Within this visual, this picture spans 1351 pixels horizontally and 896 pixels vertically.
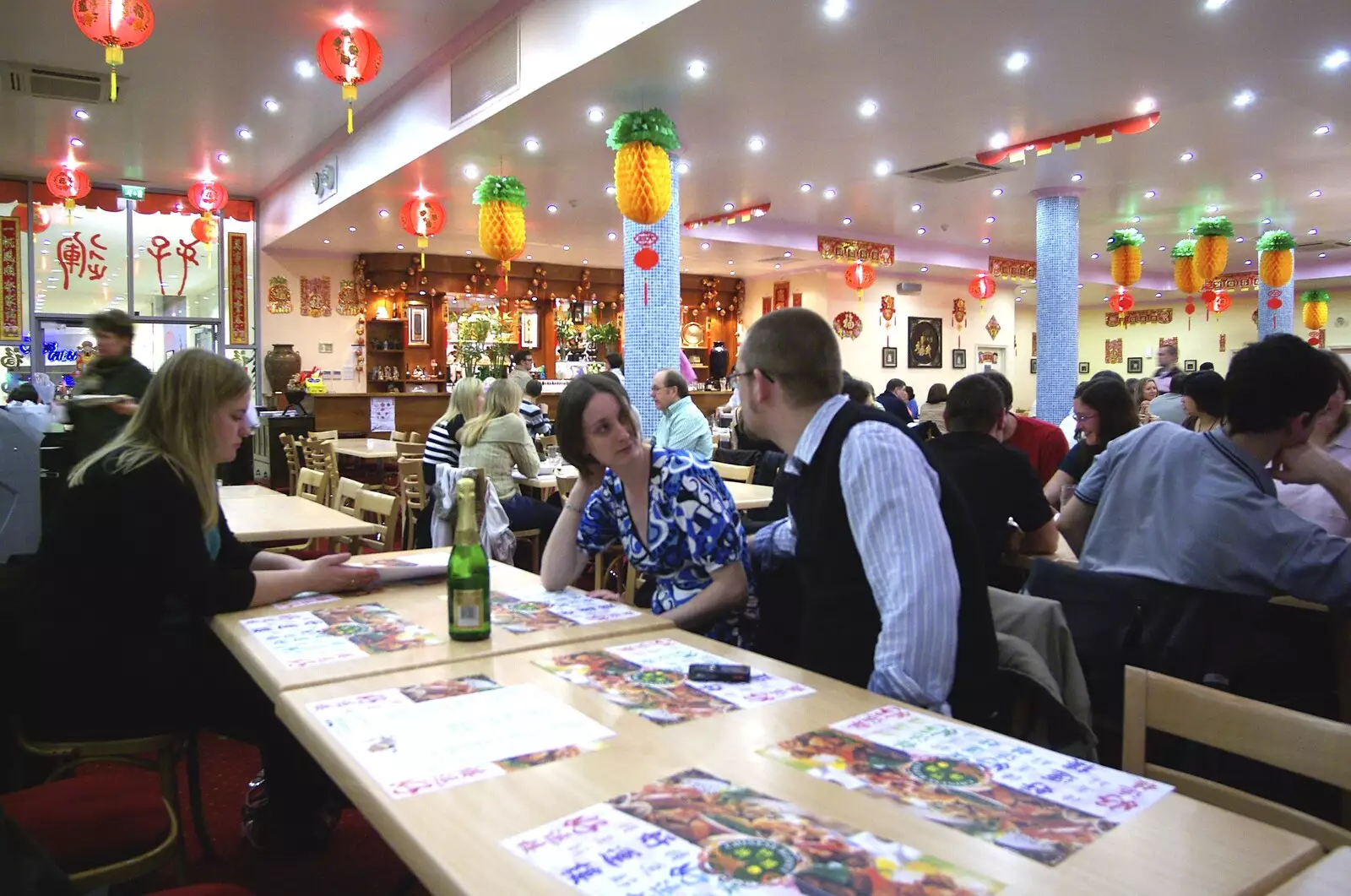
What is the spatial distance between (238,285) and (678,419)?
9897 millimetres

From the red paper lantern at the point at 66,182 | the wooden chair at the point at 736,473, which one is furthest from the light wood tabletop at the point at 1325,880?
the red paper lantern at the point at 66,182

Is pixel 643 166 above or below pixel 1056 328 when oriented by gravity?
above

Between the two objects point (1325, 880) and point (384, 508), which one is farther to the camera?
point (384, 508)

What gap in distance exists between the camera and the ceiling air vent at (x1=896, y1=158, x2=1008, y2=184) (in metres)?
9.60

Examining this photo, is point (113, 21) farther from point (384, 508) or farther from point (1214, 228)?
point (1214, 228)

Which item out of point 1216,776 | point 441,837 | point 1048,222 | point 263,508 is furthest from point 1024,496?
point 1048,222

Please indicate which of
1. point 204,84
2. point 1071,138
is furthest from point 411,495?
point 1071,138

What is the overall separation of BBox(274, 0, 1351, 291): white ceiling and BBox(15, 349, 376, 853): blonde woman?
4092 mm

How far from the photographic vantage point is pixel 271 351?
13602mm

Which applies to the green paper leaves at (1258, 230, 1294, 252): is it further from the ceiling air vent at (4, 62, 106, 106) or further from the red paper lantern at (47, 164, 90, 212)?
the red paper lantern at (47, 164, 90, 212)

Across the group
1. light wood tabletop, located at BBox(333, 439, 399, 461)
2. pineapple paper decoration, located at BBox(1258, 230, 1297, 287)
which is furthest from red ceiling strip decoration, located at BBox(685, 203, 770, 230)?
pineapple paper decoration, located at BBox(1258, 230, 1297, 287)

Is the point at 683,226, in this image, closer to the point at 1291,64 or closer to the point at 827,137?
the point at 827,137

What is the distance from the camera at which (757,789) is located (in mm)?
1282

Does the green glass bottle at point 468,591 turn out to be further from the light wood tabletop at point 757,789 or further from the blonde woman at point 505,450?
the blonde woman at point 505,450
